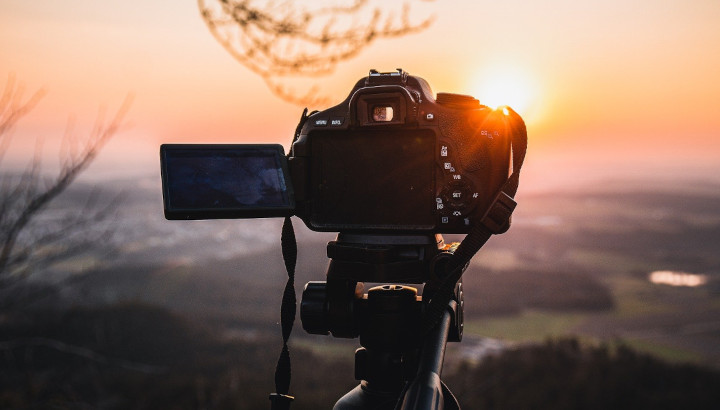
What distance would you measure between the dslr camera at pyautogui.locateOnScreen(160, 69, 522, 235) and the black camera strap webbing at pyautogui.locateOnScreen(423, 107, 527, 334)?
4 cm

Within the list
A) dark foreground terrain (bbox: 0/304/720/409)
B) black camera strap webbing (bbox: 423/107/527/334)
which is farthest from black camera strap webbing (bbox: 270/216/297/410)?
dark foreground terrain (bbox: 0/304/720/409)

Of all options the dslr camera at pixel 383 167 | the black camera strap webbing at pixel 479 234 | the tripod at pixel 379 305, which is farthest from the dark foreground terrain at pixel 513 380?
the black camera strap webbing at pixel 479 234

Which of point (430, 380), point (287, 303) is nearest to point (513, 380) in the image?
point (287, 303)

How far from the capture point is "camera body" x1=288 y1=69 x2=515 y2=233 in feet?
5.23

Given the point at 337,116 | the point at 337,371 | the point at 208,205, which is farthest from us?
the point at 337,371

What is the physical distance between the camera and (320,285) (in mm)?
1688

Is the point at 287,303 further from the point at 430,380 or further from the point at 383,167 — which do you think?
the point at 430,380

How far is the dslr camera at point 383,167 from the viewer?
1.58 metres

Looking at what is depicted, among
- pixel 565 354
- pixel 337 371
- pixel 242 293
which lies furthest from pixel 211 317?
pixel 565 354

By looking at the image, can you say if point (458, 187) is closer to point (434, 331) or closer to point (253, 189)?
point (434, 331)

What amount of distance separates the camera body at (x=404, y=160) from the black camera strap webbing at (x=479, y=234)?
0.04 meters

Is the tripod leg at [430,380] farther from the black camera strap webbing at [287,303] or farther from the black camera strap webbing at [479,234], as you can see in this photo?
the black camera strap webbing at [287,303]

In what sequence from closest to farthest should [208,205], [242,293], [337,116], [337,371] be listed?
[208,205], [337,116], [337,371], [242,293]

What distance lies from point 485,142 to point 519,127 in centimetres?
11
